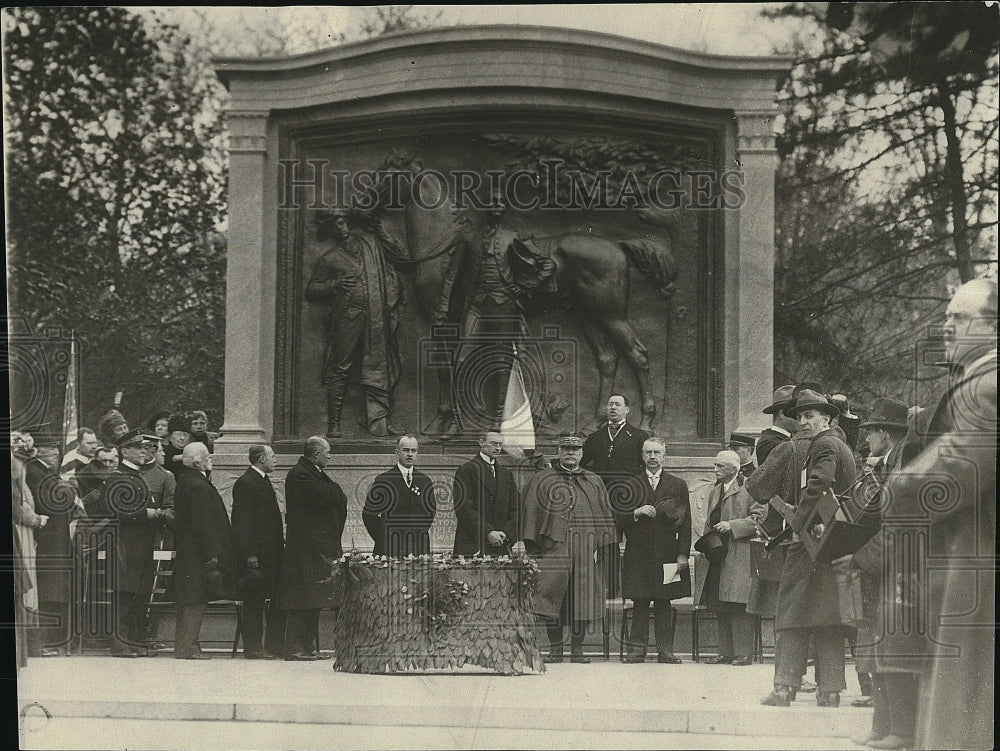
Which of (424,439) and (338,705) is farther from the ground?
(424,439)

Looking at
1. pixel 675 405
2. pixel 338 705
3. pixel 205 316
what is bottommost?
pixel 338 705

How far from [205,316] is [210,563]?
5.97 feet

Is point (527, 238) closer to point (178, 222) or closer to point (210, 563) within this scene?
point (178, 222)

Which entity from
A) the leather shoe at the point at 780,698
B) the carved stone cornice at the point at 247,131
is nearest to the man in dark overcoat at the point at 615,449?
the leather shoe at the point at 780,698

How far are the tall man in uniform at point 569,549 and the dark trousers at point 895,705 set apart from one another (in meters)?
2.01

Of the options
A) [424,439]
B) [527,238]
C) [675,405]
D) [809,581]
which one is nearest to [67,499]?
[424,439]

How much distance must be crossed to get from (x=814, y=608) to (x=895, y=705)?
0.78 meters

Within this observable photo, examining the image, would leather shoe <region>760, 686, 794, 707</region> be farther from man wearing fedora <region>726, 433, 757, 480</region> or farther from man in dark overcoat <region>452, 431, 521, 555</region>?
man in dark overcoat <region>452, 431, 521, 555</region>

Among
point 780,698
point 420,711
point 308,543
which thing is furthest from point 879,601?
point 308,543

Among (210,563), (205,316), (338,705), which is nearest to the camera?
(338,705)

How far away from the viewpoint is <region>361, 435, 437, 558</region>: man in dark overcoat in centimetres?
886

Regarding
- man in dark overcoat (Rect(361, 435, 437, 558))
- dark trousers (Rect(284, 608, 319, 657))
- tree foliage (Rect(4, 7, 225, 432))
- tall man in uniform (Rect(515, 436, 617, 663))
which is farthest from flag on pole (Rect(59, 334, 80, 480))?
tall man in uniform (Rect(515, 436, 617, 663))

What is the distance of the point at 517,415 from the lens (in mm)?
9188

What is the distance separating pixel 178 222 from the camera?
9.27m
